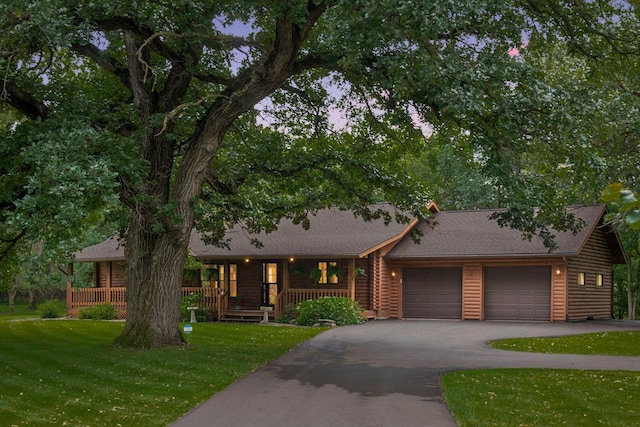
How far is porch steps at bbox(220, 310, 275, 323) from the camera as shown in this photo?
27188mm

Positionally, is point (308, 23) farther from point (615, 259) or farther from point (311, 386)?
point (615, 259)

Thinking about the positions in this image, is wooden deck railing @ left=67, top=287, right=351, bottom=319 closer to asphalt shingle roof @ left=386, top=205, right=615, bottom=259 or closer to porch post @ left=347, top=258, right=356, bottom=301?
porch post @ left=347, top=258, right=356, bottom=301

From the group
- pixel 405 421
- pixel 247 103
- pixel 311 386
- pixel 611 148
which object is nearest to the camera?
pixel 405 421

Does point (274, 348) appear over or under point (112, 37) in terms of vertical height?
under

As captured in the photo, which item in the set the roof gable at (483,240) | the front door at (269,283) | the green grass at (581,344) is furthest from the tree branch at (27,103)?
the front door at (269,283)

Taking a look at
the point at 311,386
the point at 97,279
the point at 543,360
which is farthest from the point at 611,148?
the point at 97,279

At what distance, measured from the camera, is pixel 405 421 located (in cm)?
932

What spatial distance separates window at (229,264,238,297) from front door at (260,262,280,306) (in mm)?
1226

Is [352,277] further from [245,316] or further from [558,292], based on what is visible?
[558,292]

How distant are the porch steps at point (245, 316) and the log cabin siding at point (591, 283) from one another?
37.8ft

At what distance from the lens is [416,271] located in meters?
28.2

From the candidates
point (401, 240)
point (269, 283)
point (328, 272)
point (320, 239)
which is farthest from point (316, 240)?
point (401, 240)

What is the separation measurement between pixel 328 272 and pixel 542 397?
1642 centimetres

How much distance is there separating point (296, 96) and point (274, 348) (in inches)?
264
